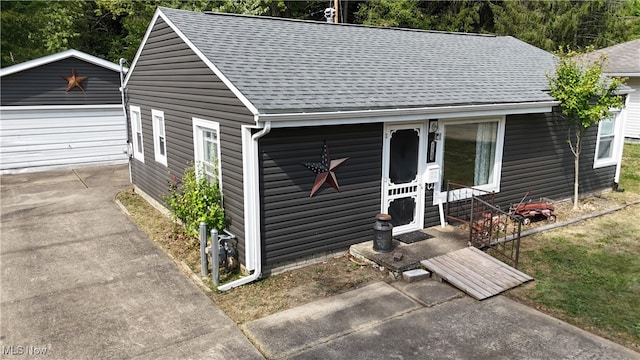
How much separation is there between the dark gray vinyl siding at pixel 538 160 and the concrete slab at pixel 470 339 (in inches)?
126

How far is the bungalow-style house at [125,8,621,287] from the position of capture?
7027 mm

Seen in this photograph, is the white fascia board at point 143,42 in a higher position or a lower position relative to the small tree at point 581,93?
higher

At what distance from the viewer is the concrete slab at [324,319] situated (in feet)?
17.8

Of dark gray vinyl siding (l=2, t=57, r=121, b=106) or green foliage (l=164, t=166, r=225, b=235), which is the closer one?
green foliage (l=164, t=166, r=225, b=235)

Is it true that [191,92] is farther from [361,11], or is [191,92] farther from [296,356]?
[361,11]

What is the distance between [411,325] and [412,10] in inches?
1027

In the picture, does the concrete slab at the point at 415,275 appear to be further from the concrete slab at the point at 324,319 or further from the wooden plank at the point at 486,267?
the wooden plank at the point at 486,267

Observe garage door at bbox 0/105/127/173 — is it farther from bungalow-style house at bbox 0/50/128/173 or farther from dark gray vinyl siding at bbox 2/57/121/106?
dark gray vinyl siding at bbox 2/57/121/106

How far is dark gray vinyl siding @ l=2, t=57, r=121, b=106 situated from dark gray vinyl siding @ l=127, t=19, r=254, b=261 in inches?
228

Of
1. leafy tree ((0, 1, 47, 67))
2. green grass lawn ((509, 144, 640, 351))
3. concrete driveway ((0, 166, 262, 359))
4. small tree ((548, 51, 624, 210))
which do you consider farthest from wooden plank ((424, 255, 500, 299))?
leafy tree ((0, 1, 47, 67))

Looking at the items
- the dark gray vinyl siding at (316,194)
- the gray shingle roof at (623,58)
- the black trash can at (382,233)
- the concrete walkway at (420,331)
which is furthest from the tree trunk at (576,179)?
the gray shingle roof at (623,58)

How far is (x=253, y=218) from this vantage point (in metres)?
6.92

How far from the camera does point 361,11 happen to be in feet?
94.3

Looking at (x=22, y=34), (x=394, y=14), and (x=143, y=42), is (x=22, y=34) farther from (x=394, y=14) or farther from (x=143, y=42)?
(x=394, y=14)
